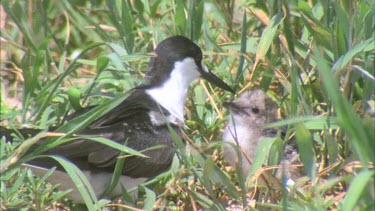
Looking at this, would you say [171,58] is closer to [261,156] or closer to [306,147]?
[261,156]

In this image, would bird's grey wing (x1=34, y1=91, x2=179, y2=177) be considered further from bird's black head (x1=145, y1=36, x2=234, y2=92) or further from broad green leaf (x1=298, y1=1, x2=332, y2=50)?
broad green leaf (x1=298, y1=1, x2=332, y2=50)

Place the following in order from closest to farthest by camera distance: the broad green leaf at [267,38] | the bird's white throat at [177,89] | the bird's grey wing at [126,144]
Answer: the bird's grey wing at [126,144] → the broad green leaf at [267,38] → the bird's white throat at [177,89]

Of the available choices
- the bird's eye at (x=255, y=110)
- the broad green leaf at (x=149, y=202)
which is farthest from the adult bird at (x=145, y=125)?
the broad green leaf at (x=149, y=202)

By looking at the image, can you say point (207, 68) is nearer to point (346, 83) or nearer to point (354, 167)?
point (346, 83)

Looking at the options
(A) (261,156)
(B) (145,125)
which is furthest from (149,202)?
(B) (145,125)

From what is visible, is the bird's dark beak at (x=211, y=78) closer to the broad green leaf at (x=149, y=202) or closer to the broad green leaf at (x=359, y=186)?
the broad green leaf at (x=149, y=202)

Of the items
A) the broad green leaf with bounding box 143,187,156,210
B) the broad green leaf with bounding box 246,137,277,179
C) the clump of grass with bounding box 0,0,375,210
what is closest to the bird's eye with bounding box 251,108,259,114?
the clump of grass with bounding box 0,0,375,210

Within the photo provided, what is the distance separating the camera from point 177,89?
200 inches

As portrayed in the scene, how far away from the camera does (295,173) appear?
4684 mm

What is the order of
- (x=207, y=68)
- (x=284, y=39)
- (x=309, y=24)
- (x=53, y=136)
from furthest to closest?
1. (x=207, y=68)
2. (x=284, y=39)
3. (x=309, y=24)
4. (x=53, y=136)

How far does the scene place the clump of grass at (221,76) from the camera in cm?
381

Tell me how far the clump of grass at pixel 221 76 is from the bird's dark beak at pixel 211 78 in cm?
6

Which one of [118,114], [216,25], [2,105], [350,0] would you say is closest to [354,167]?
[350,0]

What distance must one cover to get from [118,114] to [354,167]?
4.26 ft
